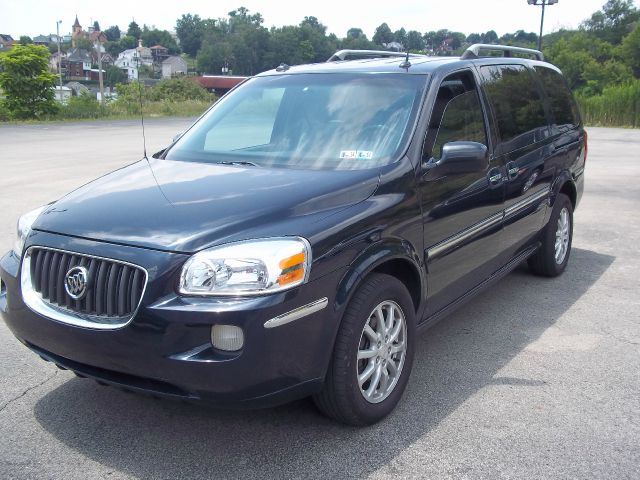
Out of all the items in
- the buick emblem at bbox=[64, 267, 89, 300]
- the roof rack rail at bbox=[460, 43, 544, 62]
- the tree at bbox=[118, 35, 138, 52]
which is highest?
Answer: the tree at bbox=[118, 35, 138, 52]

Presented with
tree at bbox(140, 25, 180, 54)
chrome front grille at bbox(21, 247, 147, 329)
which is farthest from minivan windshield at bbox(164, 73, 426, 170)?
tree at bbox(140, 25, 180, 54)

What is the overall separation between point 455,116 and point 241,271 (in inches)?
83.6

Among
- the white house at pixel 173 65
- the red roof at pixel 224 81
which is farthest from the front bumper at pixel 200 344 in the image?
the white house at pixel 173 65

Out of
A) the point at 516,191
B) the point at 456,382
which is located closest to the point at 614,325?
the point at 516,191

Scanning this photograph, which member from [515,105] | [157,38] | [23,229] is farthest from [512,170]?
[157,38]

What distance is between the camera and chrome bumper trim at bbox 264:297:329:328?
9.57 feet

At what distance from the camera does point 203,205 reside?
3.35m

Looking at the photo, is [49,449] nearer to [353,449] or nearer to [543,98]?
[353,449]

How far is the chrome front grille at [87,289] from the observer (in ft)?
9.85

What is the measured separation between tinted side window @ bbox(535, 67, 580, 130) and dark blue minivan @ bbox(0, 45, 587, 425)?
1146mm

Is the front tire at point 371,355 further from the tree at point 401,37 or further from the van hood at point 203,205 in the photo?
the tree at point 401,37

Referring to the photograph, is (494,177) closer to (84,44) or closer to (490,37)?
(490,37)

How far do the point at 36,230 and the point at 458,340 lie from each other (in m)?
2.82

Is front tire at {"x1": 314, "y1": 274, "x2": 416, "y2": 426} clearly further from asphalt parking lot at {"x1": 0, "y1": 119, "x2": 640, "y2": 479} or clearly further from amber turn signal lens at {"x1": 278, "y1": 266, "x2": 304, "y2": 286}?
amber turn signal lens at {"x1": 278, "y1": 266, "x2": 304, "y2": 286}
